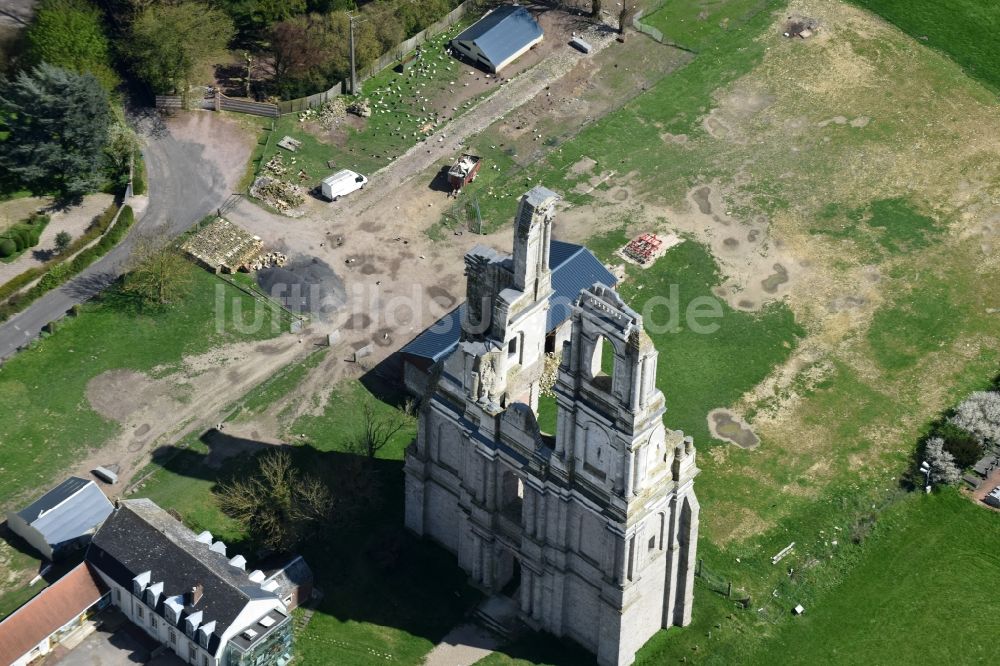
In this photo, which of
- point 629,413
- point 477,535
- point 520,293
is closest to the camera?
point 629,413

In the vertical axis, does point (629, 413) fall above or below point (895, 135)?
above

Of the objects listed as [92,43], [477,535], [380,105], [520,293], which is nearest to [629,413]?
[520,293]

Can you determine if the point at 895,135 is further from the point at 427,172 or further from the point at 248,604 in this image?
the point at 248,604

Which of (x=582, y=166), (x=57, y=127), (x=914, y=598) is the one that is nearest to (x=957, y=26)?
(x=582, y=166)

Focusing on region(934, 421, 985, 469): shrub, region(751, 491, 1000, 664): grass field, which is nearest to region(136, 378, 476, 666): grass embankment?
region(751, 491, 1000, 664): grass field

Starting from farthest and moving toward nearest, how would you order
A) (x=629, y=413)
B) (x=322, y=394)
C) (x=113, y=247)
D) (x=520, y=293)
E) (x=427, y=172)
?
(x=427, y=172), (x=113, y=247), (x=322, y=394), (x=520, y=293), (x=629, y=413)

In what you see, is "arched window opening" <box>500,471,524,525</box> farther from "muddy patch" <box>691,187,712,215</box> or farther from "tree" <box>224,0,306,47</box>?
"tree" <box>224,0,306,47</box>

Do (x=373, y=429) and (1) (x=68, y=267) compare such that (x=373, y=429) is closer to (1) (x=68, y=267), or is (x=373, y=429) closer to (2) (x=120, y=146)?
(1) (x=68, y=267)
